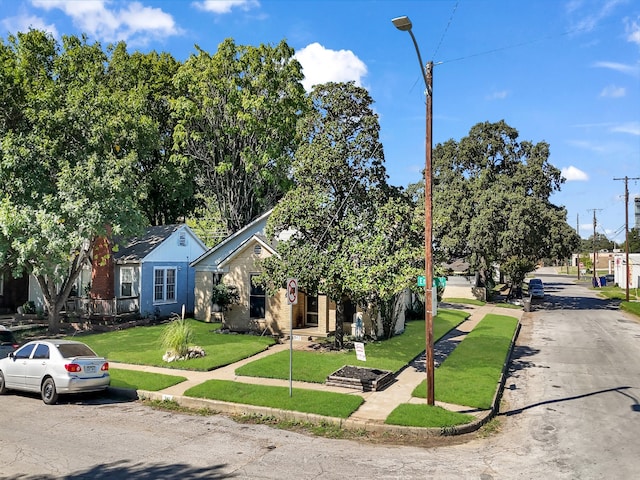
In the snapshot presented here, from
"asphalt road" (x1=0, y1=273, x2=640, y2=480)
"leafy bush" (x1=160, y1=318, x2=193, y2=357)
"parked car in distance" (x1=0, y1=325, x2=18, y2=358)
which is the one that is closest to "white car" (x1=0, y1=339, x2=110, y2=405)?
"asphalt road" (x1=0, y1=273, x2=640, y2=480)

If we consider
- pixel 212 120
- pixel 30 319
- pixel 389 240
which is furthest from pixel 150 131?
pixel 389 240

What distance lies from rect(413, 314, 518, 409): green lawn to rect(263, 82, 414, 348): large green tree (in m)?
3.77

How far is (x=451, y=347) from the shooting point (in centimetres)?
2086

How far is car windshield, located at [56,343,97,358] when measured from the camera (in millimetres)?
12977

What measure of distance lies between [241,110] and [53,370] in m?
23.6

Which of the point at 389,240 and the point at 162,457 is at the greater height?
the point at 389,240

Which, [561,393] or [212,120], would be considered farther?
[212,120]

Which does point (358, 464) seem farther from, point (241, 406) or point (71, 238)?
point (71, 238)

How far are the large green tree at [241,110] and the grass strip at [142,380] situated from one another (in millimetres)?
19771

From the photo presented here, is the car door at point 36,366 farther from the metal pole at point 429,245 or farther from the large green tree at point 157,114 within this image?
the large green tree at point 157,114

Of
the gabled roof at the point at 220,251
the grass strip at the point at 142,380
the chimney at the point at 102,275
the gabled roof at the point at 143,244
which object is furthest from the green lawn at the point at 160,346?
the gabled roof at the point at 143,244

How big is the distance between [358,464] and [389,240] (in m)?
10.3

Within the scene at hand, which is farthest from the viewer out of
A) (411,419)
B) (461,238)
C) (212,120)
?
(461,238)

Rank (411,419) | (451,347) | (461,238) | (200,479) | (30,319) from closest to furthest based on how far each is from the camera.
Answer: (200,479)
(411,419)
(451,347)
(30,319)
(461,238)
